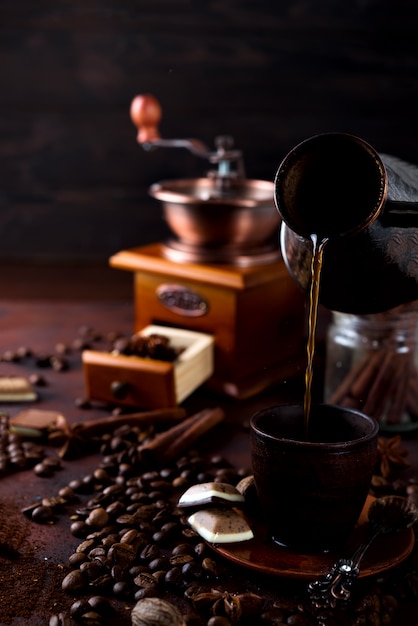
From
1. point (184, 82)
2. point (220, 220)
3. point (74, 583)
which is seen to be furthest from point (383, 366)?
point (184, 82)

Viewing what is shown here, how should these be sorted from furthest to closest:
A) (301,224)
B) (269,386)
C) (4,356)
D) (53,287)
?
(53,287) → (4,356) → (269,386) → (301,224)

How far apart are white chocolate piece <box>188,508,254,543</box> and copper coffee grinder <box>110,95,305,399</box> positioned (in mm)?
654

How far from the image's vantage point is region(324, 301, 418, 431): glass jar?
1.67 meters

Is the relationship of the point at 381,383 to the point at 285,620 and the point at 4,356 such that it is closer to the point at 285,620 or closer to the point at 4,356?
the point at 285,620

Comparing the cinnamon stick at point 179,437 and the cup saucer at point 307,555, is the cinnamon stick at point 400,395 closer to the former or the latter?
the cinnamon stick at point 179,437

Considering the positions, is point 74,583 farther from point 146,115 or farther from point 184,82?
point 184,82

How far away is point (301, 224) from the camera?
1.17 meters

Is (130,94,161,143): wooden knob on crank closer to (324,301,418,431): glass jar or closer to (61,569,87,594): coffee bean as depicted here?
(324,301,418,431): glass jar

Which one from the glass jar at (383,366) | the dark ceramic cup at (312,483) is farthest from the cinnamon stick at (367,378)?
the dark ceramic cup at (312,483)

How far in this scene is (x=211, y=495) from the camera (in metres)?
1.21

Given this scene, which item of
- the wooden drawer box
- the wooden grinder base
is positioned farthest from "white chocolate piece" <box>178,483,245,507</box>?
the wooden grinder base

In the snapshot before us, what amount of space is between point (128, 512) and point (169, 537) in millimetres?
114

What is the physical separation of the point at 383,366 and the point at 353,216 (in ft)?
1.92

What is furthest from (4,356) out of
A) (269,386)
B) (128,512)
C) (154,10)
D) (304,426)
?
(154,10)
